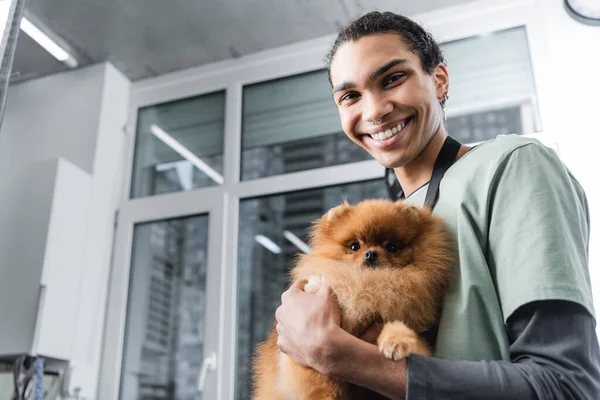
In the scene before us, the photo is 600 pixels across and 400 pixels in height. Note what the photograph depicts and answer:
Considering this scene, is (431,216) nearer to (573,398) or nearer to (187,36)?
(573,398)

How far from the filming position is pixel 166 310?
394 centimetres

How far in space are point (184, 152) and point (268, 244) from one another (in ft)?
3.00

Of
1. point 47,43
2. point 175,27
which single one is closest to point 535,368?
point 175,27

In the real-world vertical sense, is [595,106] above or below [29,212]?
above

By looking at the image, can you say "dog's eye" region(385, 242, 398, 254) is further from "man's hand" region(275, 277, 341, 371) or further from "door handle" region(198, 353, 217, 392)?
"door handle" region(198, 353, 217, 392)

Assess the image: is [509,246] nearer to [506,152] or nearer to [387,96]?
[506,152]

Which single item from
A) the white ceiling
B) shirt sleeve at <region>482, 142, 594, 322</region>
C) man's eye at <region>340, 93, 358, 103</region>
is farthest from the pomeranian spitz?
the white ceiling

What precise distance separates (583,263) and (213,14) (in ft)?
10.0

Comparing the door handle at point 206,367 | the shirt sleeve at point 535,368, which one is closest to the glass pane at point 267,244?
the door handle at point 206,367

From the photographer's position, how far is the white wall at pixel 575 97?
272 cm

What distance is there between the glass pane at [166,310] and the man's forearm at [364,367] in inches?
112

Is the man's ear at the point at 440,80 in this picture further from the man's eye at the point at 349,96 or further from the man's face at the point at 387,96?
the man's eye at the point at 349,96

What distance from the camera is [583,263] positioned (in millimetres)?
832

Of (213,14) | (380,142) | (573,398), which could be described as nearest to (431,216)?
(380,142)
